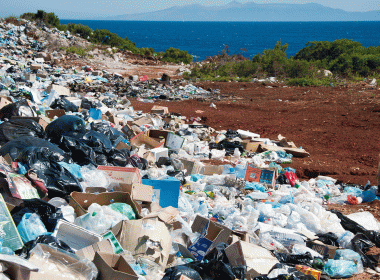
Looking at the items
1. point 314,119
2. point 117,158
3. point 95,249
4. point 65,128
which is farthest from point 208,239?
point 314,119

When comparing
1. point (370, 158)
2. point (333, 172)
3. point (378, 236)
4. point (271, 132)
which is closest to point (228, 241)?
point (378, 236)

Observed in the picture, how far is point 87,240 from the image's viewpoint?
286cm

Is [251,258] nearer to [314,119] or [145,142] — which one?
[145,142]

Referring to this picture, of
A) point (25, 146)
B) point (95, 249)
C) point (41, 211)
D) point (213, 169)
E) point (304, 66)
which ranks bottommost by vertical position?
point (213, 169)

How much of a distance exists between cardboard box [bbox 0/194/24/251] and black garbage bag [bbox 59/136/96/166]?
70.6 inches

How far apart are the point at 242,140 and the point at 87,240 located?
16.8ft

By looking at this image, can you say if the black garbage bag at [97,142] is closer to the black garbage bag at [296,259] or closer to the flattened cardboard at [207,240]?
the flattened cardboard at [207,240]

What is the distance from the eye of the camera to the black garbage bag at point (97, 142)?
→ 485cm

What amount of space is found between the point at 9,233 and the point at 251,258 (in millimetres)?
1879

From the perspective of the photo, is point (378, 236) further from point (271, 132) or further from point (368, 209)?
point (271, 132)

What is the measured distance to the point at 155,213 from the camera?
3.47m

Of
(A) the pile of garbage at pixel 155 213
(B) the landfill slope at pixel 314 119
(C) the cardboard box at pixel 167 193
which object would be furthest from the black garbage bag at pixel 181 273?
(B) the landfill slope at pixel 314 119

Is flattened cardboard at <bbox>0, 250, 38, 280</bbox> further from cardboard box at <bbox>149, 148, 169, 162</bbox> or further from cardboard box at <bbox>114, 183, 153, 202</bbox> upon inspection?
cardboard box at <bbox>149, 148, 169, 162</bbox>

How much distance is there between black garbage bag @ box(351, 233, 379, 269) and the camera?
3664mm
